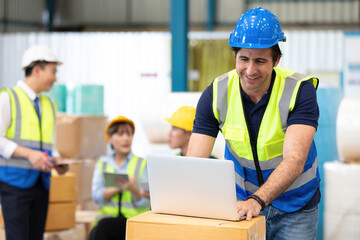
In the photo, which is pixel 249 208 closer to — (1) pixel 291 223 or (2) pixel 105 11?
(1) pixel 291 223

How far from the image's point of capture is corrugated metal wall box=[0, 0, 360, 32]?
14625 millimetres

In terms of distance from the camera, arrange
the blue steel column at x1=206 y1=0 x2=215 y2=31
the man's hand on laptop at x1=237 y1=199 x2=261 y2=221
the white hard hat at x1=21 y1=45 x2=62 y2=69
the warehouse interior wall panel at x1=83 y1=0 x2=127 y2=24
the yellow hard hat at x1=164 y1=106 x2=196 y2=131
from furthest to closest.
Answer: the warehouse interior wall panel at x1=83 y1=0 x2=127 y2=24 → the blue steel column at x1=206 y1=0 x2=215 y2=31 → the white hard hat at x1=21 y1=45 x2=62 y2=69 → the yellow hard hat at x1=164 y1=106 x2=196 y2=131 → the man's hand on laptop at x1=237 y1=199 x2=261 y2=221

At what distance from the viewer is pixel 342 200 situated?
440 centimetres

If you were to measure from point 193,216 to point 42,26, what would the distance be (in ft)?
47.3

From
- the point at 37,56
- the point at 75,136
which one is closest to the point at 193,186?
the point at 37,56

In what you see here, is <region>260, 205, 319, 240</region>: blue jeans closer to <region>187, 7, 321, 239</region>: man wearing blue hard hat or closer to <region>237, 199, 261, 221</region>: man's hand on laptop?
<region>187, 7, 321, 239</region>: man wearing blue hard hat

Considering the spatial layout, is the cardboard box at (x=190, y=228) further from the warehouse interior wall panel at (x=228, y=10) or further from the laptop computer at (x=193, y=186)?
the warehouse interior wall panel at (x=228, y=10)

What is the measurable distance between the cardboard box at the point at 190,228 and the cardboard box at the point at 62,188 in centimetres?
338

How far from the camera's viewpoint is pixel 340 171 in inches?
172

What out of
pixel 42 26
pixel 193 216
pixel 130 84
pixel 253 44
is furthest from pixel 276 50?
pixel 42 26

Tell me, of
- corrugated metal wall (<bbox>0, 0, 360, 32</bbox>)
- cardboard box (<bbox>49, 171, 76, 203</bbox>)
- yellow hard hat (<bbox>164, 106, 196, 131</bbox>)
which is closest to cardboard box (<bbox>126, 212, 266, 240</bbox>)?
yellow hard hat (<bbox>164, 106, 196, 131</bbox>)

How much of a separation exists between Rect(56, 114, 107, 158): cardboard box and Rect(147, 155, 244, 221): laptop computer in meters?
4.15

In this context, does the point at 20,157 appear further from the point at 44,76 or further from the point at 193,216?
the point at 193,216

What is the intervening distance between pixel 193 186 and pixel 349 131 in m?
2.63
